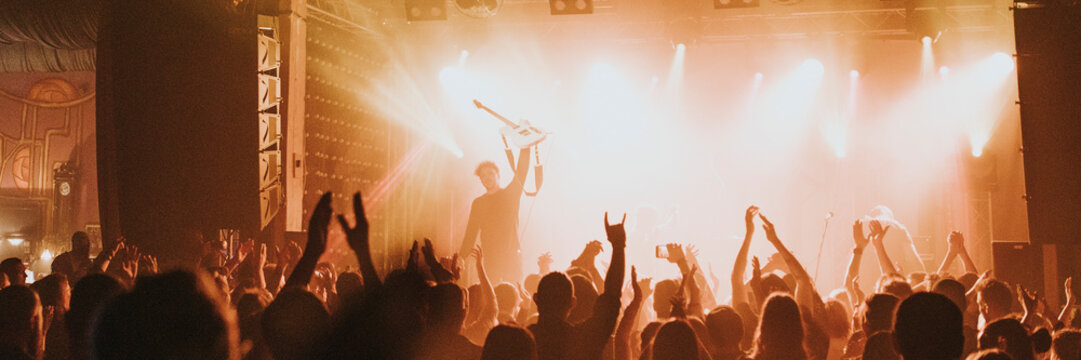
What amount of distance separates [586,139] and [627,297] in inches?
364

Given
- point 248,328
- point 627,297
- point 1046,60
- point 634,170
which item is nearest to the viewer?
point 248,328

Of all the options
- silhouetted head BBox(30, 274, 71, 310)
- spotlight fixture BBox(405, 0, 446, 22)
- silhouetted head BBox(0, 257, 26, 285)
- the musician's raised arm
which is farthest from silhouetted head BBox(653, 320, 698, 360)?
spotlight fixture BBox(405, 0, 446, 22)

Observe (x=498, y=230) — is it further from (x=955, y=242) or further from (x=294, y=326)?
(x=294, y=326)

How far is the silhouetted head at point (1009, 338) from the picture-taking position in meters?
3.04

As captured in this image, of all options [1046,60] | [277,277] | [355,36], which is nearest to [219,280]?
[277,277]

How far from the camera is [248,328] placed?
271 centimetres

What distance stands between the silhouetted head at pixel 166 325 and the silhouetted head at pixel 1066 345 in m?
3.41

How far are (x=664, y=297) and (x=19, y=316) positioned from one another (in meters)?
3.02

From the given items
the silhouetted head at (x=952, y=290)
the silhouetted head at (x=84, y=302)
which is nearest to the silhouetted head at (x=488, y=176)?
the silhouetted head at (x=952, y=290)

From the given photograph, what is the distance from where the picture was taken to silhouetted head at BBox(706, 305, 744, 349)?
3246 mm

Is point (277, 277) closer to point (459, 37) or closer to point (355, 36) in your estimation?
point (355, 36)

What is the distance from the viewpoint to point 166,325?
1.66 metres

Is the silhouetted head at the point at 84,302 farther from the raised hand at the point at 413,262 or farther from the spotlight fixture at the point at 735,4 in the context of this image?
the spotlight fixture at the point at 735,4

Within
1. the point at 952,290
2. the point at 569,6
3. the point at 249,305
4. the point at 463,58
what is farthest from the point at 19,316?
the point at 463,58
